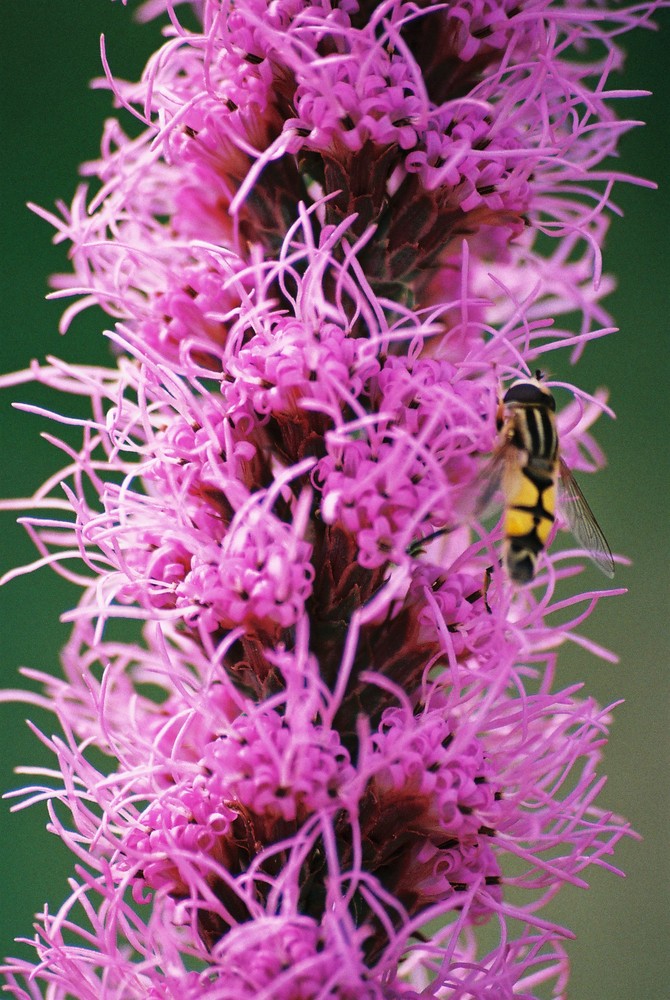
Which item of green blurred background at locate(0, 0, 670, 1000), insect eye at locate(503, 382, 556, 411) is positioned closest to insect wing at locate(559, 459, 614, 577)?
insect eye at locate(503, 382, 556, 411)

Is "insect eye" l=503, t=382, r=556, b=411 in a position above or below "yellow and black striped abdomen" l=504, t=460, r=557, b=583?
above

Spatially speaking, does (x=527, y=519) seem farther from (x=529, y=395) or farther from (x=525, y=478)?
(x=529, y=395)

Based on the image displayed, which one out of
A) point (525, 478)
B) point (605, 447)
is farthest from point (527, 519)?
point (605, 447)

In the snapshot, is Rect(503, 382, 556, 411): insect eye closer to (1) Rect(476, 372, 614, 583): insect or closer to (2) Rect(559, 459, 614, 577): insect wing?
(1) Rect(476, 372, 614, 583): insect

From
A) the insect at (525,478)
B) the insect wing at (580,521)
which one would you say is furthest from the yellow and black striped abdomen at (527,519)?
the insect wing at (580,521)

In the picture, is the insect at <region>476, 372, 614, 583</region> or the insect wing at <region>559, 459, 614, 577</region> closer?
the insect at <region>476, 372, 614, 583</region>
